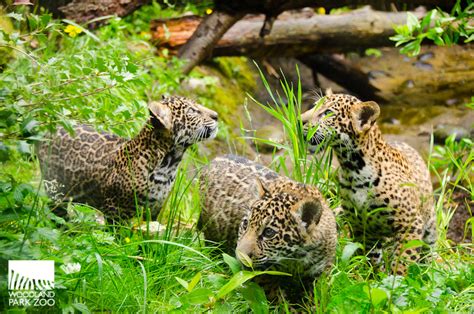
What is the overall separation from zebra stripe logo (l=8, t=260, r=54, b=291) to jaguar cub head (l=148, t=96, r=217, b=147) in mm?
2378

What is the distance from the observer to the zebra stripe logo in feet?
16.5

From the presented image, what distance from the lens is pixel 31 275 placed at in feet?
16.5

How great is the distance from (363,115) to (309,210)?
1513mm

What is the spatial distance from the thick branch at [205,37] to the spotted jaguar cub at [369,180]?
181 inches

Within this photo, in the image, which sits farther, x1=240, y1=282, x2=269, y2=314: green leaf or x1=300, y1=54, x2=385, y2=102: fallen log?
x1=300, y1=54, x2=385, y2=102: fallen log

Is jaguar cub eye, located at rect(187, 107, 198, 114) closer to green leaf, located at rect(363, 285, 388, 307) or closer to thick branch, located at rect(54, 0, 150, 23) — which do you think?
green leaf, located at rect(363, 285, 388, 307)

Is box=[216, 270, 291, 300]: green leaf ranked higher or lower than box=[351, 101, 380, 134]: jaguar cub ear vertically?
lower

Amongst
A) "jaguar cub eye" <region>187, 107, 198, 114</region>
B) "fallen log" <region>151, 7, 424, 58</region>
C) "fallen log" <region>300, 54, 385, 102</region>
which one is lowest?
"fallen log" <region>300, 54, 385, 102</region>

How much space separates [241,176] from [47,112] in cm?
242

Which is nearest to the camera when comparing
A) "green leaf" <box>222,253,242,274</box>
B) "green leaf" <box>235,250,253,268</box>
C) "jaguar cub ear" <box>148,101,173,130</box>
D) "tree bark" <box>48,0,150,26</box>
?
"green leaf" <box>235,250,253,268</box>

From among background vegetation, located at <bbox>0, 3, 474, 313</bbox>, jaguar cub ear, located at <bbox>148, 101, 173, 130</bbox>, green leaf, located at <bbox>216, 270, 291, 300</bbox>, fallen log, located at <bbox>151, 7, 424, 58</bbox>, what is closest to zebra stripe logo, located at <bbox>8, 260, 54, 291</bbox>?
background vegetation, located at <bbox>0, 3, 474, 313</bbox>

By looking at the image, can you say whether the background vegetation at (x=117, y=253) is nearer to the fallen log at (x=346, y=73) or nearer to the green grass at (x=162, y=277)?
the green grass at (x=162, y=277)

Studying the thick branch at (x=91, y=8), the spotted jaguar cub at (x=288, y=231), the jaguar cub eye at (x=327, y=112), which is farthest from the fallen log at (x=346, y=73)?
the spotted jaguar cub at (x=288, y=231)

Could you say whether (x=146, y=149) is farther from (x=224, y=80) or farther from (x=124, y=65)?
(x=224, y=80)
